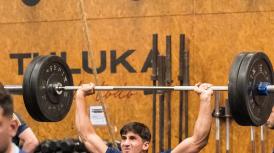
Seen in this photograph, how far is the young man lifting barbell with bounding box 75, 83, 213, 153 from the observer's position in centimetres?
418

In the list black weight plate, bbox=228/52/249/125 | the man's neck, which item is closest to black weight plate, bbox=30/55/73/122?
black weight plate, bbox=228/52/249/125

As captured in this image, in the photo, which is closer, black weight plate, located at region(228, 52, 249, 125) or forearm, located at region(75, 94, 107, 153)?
black weight plate, located at region(228, 52, 249, 125)

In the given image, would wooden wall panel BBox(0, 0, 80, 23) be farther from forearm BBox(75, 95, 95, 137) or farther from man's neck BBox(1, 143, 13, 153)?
man's neck BBox(1, 143, 13, 153)

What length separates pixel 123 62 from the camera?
7051 mm

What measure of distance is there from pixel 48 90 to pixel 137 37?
2.08 meters

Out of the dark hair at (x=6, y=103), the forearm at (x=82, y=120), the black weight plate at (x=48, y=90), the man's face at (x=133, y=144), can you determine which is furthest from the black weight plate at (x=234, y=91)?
the dark hair at (x=6, y=103)

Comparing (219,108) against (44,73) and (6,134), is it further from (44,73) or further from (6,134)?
(6,134)

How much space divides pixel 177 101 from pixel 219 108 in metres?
0.50

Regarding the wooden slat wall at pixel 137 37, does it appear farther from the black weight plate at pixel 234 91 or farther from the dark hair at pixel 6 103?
the dark hair at pixel 6 103

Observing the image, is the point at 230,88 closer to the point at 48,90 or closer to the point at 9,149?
the point at 48,90

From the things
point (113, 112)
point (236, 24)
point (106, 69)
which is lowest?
point (113, 112)

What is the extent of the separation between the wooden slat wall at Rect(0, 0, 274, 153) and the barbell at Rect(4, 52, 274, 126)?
5.63 feet

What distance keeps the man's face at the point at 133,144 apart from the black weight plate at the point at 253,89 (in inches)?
24.6

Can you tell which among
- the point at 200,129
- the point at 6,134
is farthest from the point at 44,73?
the point at 6,134
